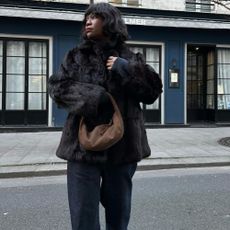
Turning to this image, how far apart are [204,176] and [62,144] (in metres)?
5.82

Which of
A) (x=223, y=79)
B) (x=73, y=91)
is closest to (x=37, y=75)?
(x=223, y=79)

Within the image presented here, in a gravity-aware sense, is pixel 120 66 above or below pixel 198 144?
above

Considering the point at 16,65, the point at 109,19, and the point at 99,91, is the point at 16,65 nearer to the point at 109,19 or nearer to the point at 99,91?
the point at 109,19

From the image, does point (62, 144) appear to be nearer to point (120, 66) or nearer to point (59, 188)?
point (120, 66)

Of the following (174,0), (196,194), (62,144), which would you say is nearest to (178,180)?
(196,194)

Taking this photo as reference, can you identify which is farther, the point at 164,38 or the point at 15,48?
the point at 164,38

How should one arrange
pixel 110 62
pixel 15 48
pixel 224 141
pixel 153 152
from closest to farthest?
pixel 110 62 < pixel 153 152 < pixel 224 141 < pixel 15 48

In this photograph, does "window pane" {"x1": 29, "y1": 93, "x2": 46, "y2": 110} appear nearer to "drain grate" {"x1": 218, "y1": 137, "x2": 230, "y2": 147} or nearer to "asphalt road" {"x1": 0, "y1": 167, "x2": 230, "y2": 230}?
"drain grate" {"x1": 218, "y1": 137, "x2": 230, "y2": 147}

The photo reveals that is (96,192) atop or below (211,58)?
below

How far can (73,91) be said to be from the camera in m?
2.63

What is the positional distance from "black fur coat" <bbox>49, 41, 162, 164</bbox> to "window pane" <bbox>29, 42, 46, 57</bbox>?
13.1 m

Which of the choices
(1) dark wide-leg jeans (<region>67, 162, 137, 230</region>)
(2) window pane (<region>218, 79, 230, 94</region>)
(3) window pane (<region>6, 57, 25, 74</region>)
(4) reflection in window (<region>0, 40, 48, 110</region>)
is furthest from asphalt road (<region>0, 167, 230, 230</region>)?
(2) window pane (<region>218, 79, 230, 94</region>)

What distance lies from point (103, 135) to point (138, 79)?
0.41m

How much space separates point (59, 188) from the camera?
7.17m
